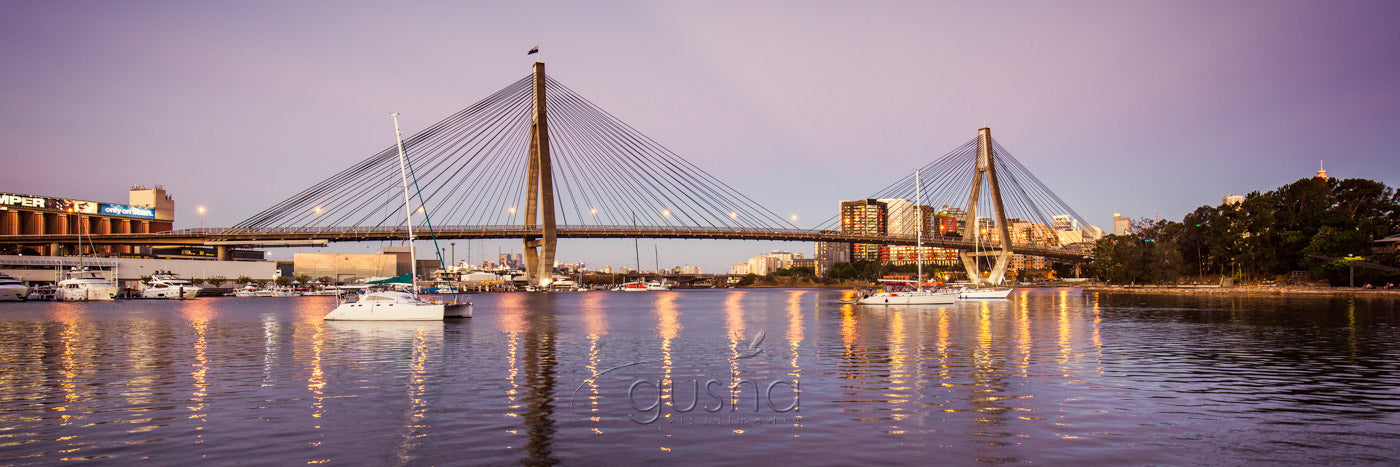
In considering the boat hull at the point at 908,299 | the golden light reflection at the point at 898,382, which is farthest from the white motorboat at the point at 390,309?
the boat hull at the point at 908,299

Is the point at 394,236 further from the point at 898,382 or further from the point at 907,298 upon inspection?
the point at 898,382

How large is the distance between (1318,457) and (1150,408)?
13.9ft

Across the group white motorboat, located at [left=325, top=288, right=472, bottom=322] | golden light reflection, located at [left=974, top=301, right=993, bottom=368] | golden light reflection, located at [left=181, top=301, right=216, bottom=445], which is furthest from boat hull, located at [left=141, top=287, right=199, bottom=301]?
golden light reflection, located at [left=974, top=301, right=993, bottom=368]

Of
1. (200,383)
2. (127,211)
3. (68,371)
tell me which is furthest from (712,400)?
(127,211)

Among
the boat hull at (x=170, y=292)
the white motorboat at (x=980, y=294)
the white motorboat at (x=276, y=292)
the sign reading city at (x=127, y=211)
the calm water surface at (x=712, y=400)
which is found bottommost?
the white motorboat at (x=276, y=292)

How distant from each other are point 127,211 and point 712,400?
171 metres

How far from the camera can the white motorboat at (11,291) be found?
8619 centimetres

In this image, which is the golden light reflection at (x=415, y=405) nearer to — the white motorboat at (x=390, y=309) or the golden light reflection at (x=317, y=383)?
the golden light reflection at (x=317, y=383)

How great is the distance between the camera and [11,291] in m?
86.8

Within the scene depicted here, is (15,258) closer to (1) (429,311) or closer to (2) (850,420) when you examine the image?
(1) (429,311)

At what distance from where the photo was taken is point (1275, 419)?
1466cm

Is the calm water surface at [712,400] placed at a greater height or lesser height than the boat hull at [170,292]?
greater

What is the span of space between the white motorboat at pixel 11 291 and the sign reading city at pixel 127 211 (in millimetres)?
65120

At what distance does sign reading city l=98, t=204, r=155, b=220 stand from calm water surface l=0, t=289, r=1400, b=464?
455 ft
